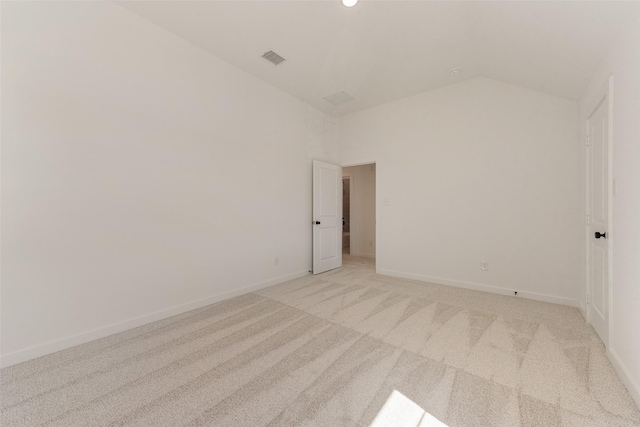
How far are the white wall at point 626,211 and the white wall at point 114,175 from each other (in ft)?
11.8

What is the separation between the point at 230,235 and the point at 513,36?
383cm

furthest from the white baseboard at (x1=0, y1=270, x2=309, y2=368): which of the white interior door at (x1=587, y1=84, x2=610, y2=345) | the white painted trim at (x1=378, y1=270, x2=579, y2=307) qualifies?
the white interior door at (x1=587, y1=84, x2=610, y2=345)

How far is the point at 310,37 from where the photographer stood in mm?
2795

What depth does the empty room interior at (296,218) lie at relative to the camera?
1.60 m

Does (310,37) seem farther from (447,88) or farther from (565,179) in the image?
(565,179)

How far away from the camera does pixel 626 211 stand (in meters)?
1.67

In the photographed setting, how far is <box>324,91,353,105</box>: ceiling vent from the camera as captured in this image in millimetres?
4176

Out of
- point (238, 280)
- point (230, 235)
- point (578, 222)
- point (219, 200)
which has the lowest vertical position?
point (238, 280)

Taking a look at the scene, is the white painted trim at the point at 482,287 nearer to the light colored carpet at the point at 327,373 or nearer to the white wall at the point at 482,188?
the white wall at the point at 482,188

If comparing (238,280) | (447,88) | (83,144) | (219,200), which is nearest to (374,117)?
(447,88)

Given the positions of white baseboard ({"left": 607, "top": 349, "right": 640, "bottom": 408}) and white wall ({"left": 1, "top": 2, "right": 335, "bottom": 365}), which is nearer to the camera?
white baseboard ({"left": 607, "top": 349, "right": 640, "bottom": 408})

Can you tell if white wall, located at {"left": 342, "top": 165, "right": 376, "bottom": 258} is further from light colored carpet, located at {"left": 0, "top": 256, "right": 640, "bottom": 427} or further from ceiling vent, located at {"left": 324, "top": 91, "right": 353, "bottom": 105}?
light colored carpet, located at {"left": 0, "top": 256, "right": 640, "bottom": 427}

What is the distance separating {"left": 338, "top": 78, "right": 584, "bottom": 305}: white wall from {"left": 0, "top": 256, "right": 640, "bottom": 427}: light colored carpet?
0.75 metres

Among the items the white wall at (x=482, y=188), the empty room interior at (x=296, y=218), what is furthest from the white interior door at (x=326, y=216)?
the white wall at (x=482, y=188)
